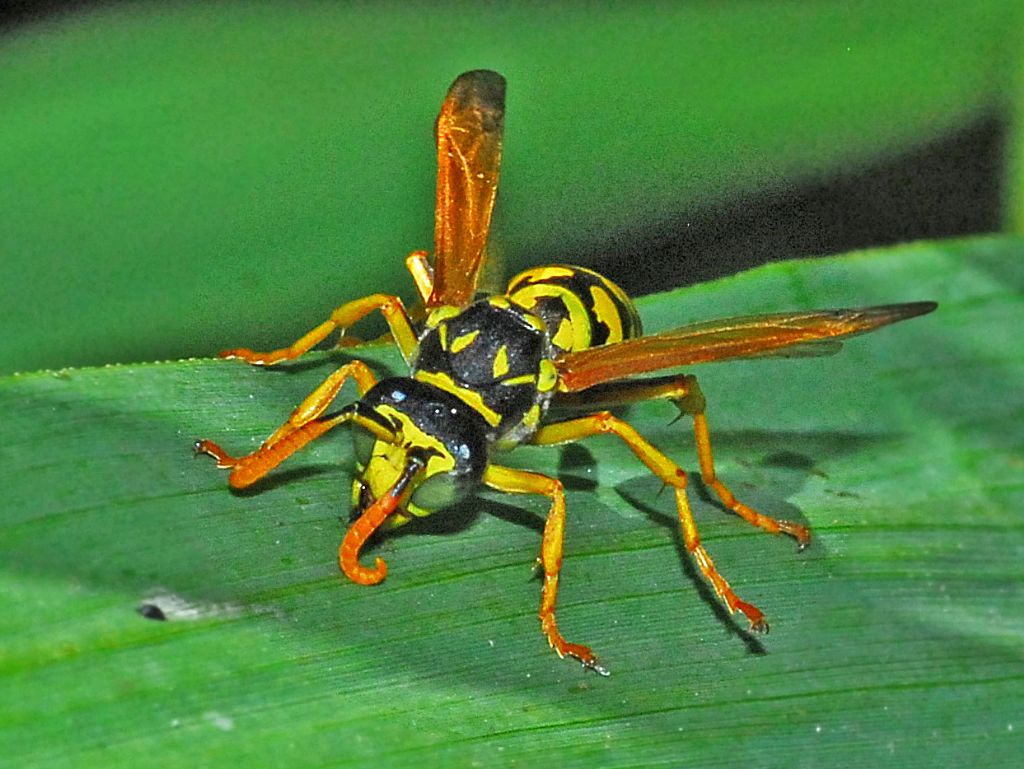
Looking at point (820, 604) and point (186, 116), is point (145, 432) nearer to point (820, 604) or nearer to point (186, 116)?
point (186, 116)

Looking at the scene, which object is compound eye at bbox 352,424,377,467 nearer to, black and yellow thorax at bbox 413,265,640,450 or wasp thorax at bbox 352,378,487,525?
wasp thorax at bbox 352,378,487,525

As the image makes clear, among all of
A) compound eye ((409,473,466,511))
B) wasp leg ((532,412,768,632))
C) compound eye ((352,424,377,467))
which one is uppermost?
compound eye ((352,424,377,467))

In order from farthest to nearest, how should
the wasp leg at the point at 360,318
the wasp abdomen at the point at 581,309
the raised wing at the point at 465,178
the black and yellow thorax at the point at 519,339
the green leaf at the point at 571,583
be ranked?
the raised wing at the point at 465,178
the wasp abdomen at the point at 581,309
the wasp leg at the point at 360,318
the black and yellow thorax at the point at 519,339
the green leaf at the point at 571,583

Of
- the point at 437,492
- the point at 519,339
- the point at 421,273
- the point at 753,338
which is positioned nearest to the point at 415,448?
the point at 437,492

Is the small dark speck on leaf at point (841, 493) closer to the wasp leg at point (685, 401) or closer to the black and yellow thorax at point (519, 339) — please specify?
the wasp leg at point (685, 401)

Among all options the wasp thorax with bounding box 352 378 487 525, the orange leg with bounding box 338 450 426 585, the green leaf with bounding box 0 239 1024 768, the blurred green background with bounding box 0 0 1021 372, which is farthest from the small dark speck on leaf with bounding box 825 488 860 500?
the orange leg with bounding box 338 450 426 585

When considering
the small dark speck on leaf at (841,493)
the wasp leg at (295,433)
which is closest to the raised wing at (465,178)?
the wasp leg at (295,433)

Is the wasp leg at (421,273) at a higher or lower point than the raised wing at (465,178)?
lower
